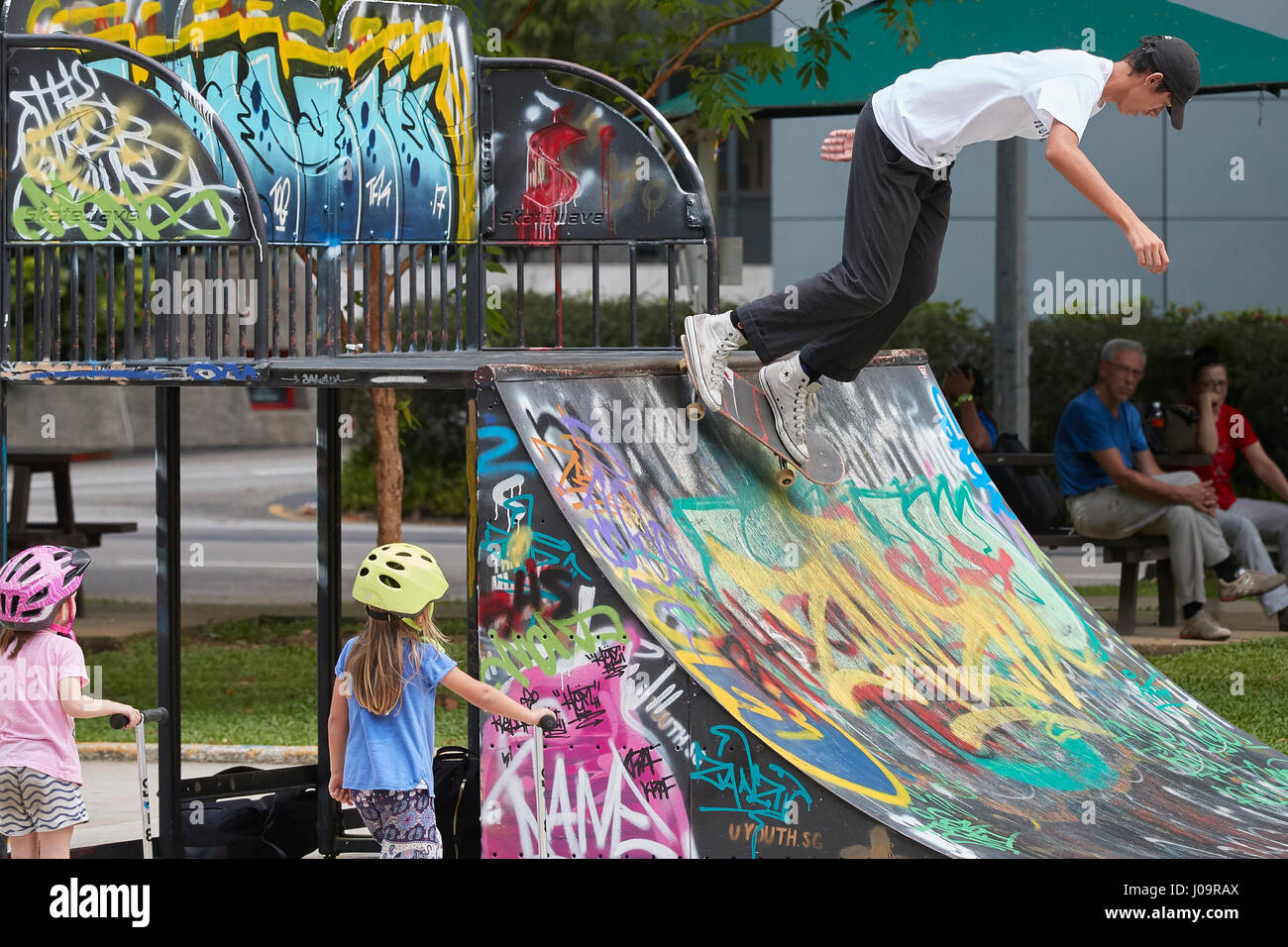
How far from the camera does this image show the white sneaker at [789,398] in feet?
18.0

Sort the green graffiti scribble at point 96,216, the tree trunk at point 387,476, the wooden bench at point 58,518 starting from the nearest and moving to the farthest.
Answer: the green graffiti scribble at point 96,216 < the tree trunk at point 387,476 < the wooden bench at point 58,518

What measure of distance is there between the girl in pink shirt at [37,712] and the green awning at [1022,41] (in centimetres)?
669

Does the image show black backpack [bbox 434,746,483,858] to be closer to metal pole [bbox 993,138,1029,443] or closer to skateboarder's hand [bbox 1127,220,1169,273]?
skateboarder's hand [bbox 1127,220,1169,273]

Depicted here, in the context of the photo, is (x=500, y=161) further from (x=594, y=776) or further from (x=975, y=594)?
(x=594, y=776)

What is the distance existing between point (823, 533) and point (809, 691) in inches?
37.3

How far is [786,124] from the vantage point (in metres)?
17.6

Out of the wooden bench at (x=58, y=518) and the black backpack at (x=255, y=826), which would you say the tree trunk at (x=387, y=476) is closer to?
the wooden bench at (x=58, y=518)

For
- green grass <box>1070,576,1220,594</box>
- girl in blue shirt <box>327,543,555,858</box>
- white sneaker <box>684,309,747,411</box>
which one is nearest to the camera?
girl in blue shirt <box>327,543,555,858</box>

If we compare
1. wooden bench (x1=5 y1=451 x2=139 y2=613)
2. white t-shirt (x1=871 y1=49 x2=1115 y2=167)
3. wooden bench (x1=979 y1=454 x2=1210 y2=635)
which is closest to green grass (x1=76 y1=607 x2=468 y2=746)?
wooden bench (x1=5 y1=451 x2=139 y2=613)

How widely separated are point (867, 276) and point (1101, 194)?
941 millimetres

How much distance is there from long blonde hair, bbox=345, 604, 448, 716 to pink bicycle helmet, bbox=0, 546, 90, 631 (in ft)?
3.18

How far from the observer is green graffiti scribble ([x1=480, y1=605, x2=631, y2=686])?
431 cm

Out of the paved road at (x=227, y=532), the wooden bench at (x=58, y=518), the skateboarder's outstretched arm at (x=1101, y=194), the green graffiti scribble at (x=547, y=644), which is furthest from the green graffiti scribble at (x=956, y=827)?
the wooden bench at (x=58, y=518)
